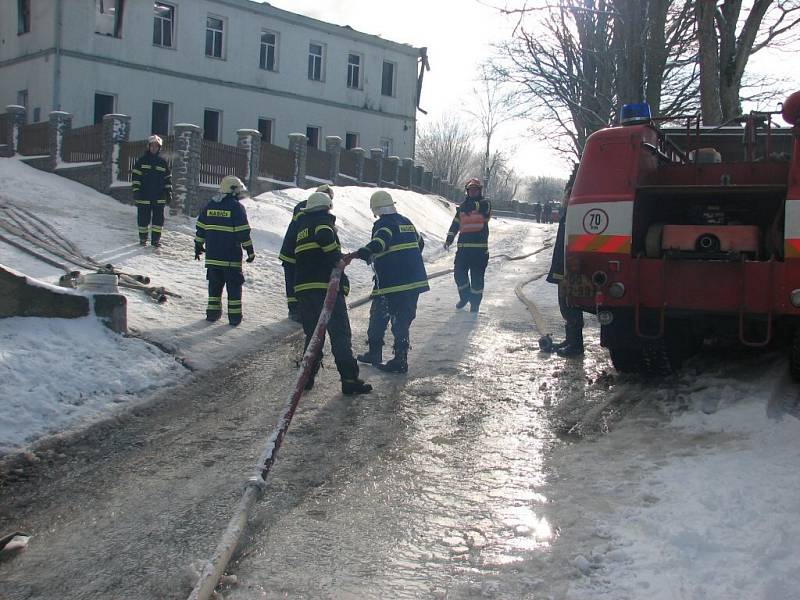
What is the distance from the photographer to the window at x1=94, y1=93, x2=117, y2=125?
1075 inches

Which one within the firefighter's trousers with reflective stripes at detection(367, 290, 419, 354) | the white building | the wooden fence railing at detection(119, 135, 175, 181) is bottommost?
the firefighter's trousers with reflective stripes at detection(367, 290, 419, 354)

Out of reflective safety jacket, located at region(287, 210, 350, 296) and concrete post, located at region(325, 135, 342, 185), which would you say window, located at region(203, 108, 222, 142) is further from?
reflective safety jacket, located at region(287, 210, 350, 296)

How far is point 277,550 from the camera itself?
363cm

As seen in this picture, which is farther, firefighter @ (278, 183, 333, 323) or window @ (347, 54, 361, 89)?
window @ (347, 54, 361, 89)

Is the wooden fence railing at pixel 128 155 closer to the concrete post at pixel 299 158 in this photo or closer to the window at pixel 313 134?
the concrete post at pixel 299 158

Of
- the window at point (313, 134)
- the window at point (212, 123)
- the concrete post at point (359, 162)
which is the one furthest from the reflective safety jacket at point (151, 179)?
the window at point (313, 134)

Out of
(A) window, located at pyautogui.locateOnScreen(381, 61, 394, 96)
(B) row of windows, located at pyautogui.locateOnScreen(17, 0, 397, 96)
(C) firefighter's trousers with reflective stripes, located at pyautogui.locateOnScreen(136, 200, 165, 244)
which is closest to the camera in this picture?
(C) firefighter's trousers with reflective stripes, located at pyautogui.locateOnScreen(136, 200, 165, 244)

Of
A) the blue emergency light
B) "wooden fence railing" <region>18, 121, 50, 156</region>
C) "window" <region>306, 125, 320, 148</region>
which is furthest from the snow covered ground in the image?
"window" <region>306, 125, 320, 148</region>

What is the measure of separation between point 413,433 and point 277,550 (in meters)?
1.88

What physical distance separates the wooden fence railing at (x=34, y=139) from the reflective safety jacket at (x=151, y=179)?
830cm

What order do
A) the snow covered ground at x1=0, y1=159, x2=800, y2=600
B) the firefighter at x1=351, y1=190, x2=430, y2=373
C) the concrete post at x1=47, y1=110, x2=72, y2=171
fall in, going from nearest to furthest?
the snow covered ground at x1=0, y1=159, x2=800, y2=600 → the firefighter at x1=351, y1=190, x2=430, y2=373 → the concrete post at x1=47, y1=110, x2=72, y2=171

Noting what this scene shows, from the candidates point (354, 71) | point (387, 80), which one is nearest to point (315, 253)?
point (354, 71)

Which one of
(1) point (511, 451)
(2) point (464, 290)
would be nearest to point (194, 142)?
(2) point (464, 290)

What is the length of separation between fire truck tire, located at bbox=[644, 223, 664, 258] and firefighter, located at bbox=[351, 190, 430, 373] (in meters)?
2.17
